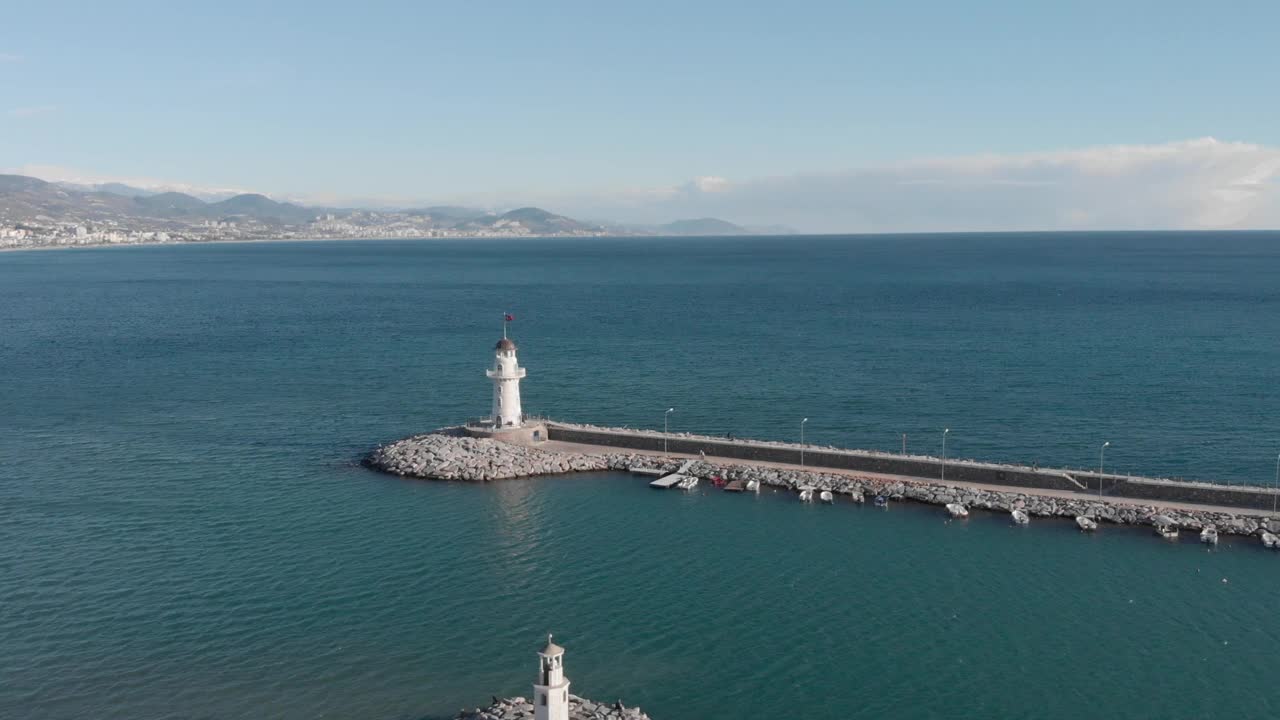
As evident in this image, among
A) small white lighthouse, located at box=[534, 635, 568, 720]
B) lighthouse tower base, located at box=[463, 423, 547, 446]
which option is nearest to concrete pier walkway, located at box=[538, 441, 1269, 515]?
lighthouse tower base, located at box=[463, 423, 547, 446]

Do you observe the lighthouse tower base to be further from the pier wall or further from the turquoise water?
the turquoise water

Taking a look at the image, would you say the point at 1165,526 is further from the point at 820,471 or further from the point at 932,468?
the point at 820,471

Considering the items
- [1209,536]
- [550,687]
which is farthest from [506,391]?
[550,687]

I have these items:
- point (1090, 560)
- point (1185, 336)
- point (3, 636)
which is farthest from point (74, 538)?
point (1185, 336)

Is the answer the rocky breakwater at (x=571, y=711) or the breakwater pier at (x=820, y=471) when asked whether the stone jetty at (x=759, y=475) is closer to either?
the breakwater pier at (x=820, y=471)

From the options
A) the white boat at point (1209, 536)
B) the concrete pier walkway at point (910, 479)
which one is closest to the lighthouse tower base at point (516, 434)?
the concrete pier walkway at point (910, 479)

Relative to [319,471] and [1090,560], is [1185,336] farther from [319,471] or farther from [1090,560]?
[319,471]
